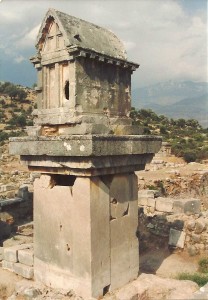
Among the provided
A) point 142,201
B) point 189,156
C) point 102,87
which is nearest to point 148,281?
point 102,87

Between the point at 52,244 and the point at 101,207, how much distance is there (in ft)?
3.30

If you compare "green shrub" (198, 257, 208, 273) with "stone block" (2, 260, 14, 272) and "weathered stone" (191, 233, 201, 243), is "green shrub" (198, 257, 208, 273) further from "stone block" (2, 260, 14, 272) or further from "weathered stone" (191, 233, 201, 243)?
"stone block" (2, 260, 14, 272)

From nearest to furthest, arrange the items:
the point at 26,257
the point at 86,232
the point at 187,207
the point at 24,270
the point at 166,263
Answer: the point at 86,232
the point at 24,270
the point at 26,257
the point at 166,263
the point at 187,207

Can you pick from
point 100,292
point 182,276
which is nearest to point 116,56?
point 100,292

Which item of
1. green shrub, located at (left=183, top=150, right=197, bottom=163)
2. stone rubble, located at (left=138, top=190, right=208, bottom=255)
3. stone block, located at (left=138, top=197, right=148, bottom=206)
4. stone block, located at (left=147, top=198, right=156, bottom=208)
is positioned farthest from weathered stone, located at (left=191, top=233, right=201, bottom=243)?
green shrub, located at (left=183, top=150, right=197, bottom=163)

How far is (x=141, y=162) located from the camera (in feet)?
18.2

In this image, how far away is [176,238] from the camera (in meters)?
9.16

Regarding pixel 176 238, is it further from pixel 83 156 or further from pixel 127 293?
pixel 83 156

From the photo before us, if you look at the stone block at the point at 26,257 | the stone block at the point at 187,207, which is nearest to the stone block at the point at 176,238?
the stone block at the point at 187,207

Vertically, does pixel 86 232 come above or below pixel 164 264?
above

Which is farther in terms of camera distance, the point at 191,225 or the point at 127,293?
the point at 191,225

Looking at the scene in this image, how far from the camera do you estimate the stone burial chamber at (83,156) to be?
484 centimetres

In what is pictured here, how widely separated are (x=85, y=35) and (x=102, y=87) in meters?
0.77

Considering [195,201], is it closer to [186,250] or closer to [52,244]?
[186,250]
